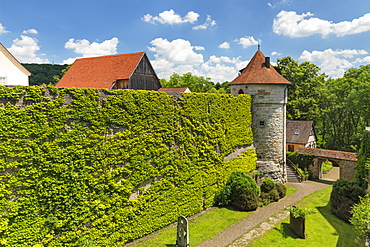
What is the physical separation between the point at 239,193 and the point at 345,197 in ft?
20.6

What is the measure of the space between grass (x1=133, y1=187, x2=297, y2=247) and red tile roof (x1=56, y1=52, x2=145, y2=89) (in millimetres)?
13269

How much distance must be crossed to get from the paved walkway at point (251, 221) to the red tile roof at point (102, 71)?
1477 cm

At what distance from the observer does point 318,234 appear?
525 inches

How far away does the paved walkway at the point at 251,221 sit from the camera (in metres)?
12.5

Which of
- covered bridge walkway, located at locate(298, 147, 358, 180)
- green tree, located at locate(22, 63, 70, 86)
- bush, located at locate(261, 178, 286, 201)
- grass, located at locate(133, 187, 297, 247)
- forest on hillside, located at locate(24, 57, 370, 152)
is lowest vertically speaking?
grass, located at locate(133, 187, 297, 247)

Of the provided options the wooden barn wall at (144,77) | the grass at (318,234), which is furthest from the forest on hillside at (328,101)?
the grass at (318,234)

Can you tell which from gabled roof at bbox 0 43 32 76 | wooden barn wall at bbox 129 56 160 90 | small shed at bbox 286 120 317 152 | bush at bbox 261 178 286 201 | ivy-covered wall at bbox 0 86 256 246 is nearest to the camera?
ivy-covered wall at bbox 0 86 256 246

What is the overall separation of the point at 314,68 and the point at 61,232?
128 feet

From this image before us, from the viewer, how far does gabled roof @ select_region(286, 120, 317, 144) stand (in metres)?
32.4

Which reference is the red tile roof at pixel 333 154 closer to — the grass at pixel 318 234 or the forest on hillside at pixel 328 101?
the grass at pixel 318 234

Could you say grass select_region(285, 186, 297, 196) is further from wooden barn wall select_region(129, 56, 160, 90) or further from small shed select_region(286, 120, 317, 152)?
wooden barn wall select_region(129, 56, 160, 90)

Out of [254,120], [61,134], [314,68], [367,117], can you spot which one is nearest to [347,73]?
[314,68]

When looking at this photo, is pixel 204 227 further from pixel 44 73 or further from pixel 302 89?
pixel 44 73

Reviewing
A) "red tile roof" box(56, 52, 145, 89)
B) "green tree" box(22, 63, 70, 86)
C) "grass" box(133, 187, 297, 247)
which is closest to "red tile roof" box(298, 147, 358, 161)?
"grass" box(133, 187, 297, 247)
